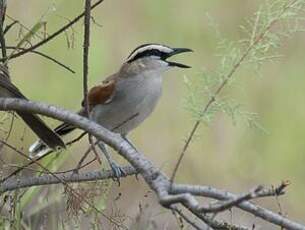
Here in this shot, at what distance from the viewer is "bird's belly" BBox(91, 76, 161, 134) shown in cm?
389

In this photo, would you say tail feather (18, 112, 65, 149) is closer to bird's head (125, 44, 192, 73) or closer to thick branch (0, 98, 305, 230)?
bird's head (125, 44, 192, 73)

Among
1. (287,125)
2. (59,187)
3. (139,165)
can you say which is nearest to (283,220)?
(139,165)

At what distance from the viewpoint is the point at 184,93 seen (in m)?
6.09

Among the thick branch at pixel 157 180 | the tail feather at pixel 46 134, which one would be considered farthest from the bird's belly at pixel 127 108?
the thick branch at pixel 157 180

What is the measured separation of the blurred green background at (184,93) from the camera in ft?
21.4

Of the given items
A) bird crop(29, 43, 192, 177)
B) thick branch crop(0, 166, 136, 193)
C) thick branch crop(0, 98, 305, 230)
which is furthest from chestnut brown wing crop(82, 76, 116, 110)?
thick branch crop(0, 98, 305, 230)

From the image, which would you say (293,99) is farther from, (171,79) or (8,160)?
(8,160)

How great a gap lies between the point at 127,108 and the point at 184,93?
217cm

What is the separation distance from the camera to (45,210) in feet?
15.3

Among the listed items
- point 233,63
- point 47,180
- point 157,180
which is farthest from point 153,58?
point 157,180

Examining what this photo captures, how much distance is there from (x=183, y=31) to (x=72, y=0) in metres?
0.94

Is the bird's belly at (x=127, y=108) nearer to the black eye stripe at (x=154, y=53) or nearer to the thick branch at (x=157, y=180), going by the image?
the black eye stripe at (x=154, y=53)

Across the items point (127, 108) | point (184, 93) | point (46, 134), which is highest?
point (184, 93)

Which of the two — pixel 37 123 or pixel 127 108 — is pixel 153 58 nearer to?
pixel 127 108
